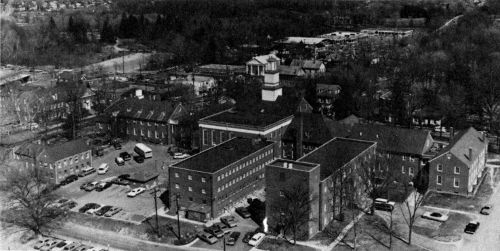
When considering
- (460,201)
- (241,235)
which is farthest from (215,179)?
(460,201)

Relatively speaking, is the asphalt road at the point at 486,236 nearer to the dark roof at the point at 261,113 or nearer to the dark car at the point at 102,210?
the dark roof at the point at 261,113

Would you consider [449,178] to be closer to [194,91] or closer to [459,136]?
[459,136]

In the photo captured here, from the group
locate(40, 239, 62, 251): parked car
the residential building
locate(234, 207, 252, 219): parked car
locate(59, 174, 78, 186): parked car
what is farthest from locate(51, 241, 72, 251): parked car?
the residential building

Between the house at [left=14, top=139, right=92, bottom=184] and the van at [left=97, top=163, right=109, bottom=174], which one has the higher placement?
the house at [left=14, top=139, right=92, bottom=184]

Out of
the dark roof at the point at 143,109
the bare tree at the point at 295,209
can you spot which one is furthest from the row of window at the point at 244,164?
the dark roof at the point at 143,109

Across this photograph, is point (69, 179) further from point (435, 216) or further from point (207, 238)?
point (435, 216)

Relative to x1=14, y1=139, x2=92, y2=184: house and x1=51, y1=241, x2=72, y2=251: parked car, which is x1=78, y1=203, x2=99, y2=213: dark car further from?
x1=14, y1=139, x2=92, y2=184: house
